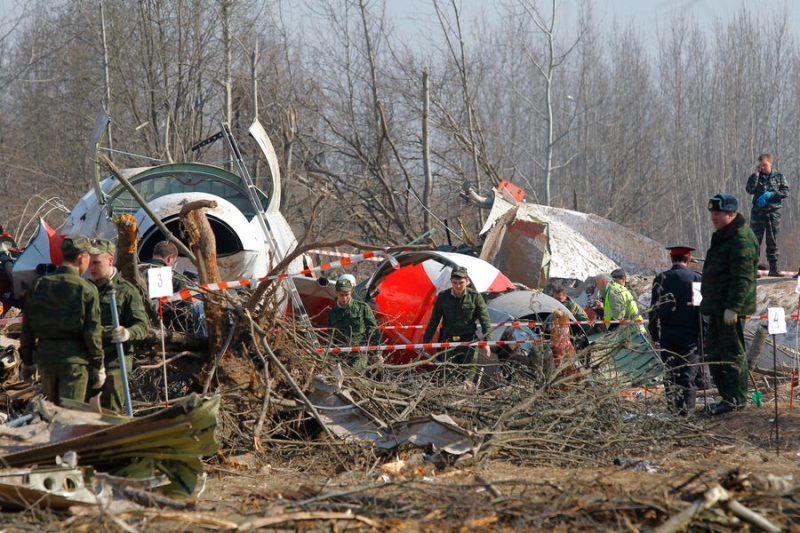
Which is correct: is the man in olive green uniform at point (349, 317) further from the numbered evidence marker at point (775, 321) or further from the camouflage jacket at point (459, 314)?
the numbered evidence marker at point (775, 321)

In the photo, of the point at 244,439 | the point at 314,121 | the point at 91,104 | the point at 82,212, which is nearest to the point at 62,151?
the point at 91,104

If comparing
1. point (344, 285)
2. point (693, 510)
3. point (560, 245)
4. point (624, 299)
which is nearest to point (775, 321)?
point (624, 299)

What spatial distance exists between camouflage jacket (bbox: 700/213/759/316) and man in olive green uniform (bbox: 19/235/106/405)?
4751 mm

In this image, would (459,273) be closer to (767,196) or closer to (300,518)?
(300,518)

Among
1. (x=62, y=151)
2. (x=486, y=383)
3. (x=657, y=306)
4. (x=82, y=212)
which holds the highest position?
(x=62, y=151)

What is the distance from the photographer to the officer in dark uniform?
7.54 metres

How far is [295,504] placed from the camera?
13.5 ft

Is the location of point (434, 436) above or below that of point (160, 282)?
below

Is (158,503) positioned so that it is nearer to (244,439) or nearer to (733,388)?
(244,439)

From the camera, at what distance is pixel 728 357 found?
282 inches

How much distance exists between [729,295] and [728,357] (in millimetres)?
513

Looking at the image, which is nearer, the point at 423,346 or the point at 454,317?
the point at 423,346

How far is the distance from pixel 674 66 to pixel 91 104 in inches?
1089

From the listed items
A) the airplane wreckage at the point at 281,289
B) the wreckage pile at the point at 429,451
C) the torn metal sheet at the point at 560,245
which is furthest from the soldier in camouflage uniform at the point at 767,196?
the wreckage pile at the point at 429,451
